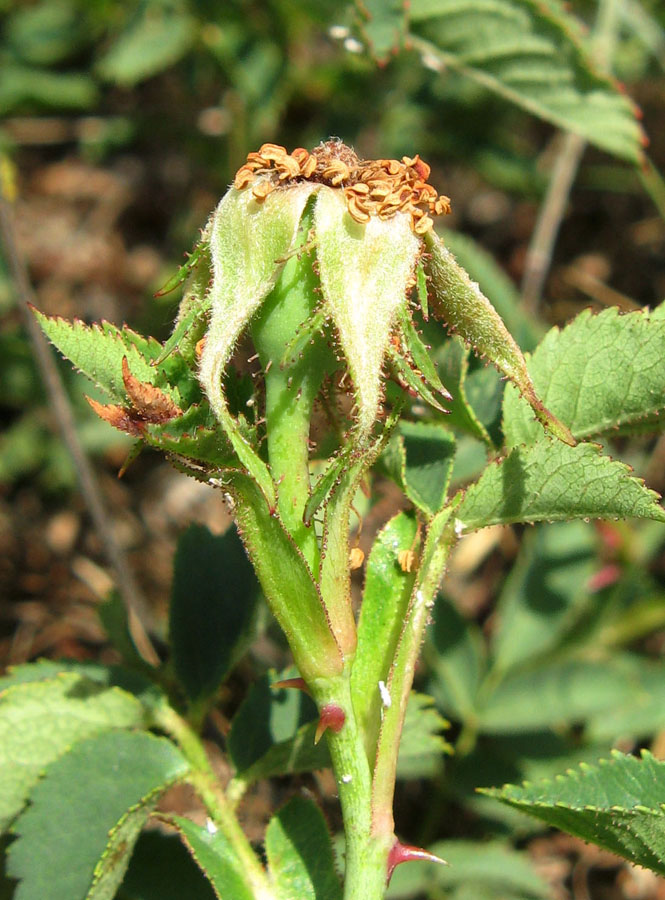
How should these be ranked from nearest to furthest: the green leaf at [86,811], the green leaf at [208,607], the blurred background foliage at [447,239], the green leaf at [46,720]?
1. the green leaf at [86,811]
2. the green leaf at [46,720]
3. the green leaf at [208,607]
4. the blurred background foliage at [447,239]

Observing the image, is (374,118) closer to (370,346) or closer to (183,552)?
(183,552)

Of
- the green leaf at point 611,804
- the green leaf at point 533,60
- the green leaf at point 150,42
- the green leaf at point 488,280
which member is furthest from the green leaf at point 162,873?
the green leaf at point 150,42

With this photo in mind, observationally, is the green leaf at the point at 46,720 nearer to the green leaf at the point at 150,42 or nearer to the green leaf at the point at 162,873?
the green leaf at the point at 162,873

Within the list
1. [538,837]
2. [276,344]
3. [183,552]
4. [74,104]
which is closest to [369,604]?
[276,344]

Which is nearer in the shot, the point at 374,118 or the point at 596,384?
the point at 596,384

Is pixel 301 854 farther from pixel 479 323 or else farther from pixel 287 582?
pixel 479 323

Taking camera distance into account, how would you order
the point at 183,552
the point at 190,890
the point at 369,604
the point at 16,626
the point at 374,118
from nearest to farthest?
the point at 369,604 < the point at 190,890 < the point at 183,552 < the point at 16,626 < the point at 374,118

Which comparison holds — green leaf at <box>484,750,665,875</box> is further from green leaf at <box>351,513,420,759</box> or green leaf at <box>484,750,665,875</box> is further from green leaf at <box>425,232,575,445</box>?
green leaf at <box>425,232,575,445</box>
